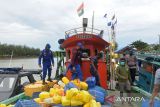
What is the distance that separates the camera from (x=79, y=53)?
14273 mm

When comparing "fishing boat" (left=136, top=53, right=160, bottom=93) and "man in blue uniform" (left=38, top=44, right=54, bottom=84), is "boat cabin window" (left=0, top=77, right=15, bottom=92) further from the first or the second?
"fishing boat" (left=136, top=53, right=160, bottom=93)

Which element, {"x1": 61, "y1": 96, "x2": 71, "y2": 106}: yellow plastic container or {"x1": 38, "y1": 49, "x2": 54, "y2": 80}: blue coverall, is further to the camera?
{"x1": 38, "y1": 49, "x2": 54, "y2": 80}: blue coverall

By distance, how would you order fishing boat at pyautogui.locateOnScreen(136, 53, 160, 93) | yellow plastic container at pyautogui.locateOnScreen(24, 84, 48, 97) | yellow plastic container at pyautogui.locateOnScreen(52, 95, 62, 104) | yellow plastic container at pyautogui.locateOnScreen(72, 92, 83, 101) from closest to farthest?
yellow plastic container at pyautogui.locateOnScreen(72, 92, 83, 101), yellow plastic container at pyautogui.locateOnScreen(52, 95, 62, 104), yellow plastic container at pyautogui.locateOnScreen(24, 84, 48, 97), fishing boat at pyautogui.locateOnScreen(136, 53, 160, 93)

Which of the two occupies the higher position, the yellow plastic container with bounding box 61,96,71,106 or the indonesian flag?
the indonesian flag

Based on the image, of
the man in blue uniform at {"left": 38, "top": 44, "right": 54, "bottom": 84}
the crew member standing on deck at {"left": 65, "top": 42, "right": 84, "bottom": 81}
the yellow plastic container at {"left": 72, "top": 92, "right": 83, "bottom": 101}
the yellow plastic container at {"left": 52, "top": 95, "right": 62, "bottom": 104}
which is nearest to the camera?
the yellow plastic container at {"left": 72, "top": 92, "right": 83, "bottom": 101}

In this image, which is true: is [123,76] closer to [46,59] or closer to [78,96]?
[46,59]

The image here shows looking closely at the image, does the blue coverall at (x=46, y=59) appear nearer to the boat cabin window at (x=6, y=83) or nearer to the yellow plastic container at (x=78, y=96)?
the boat cabin window at (x=6, y=83)

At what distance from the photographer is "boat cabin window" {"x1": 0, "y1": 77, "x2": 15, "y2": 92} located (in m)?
12.0

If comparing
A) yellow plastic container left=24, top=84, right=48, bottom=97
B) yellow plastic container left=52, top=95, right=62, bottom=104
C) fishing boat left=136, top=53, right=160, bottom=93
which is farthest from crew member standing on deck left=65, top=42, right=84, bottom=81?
yellow plastic container left=52, top=95, right=62, bottom=104

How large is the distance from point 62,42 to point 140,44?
3041cm

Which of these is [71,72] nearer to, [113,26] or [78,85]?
[78,85]

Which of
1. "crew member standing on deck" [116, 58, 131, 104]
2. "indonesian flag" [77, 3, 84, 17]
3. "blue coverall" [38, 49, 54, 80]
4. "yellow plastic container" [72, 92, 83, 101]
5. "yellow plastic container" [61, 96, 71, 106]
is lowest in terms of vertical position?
"yellow plastic container" [61, 96, 71, 106]

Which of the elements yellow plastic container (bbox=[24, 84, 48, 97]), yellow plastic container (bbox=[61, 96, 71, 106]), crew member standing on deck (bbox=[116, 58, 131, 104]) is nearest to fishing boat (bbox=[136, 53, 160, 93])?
crew member standing on deck (bbox=[116, 58, 131, 104])

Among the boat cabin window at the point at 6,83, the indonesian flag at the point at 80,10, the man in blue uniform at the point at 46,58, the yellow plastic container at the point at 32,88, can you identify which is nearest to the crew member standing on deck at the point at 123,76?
the yellow plastic container at the point at 32,88
